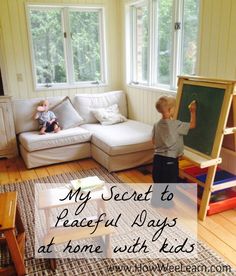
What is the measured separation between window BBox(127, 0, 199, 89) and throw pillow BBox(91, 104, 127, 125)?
63 cm

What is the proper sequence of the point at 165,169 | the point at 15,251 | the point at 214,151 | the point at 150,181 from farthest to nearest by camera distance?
the point at 150,181
the point at 165,169
the point at 214,151
the point at 15,251

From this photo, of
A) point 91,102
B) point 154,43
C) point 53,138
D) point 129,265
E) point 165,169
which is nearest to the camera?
point 129,265

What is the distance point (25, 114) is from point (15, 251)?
2.55 meters

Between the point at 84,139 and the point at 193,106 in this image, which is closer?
the point at 193,106

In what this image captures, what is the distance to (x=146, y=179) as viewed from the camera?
10.6 ft

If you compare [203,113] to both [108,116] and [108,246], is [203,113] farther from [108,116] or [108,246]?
[108,116]

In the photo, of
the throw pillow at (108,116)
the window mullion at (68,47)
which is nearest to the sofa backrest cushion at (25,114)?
the window mullion at (68,47)

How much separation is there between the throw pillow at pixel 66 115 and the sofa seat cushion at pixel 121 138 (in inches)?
8.1

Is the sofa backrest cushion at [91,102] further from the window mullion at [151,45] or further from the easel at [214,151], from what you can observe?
the easel at [214,151]

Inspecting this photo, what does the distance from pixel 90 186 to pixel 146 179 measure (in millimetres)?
1359

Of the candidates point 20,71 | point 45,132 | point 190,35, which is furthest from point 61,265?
point 20,71

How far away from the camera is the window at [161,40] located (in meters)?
3.21

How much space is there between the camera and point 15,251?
173cm

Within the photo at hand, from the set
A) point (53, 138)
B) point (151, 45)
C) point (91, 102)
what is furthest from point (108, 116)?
point (151, 45)
